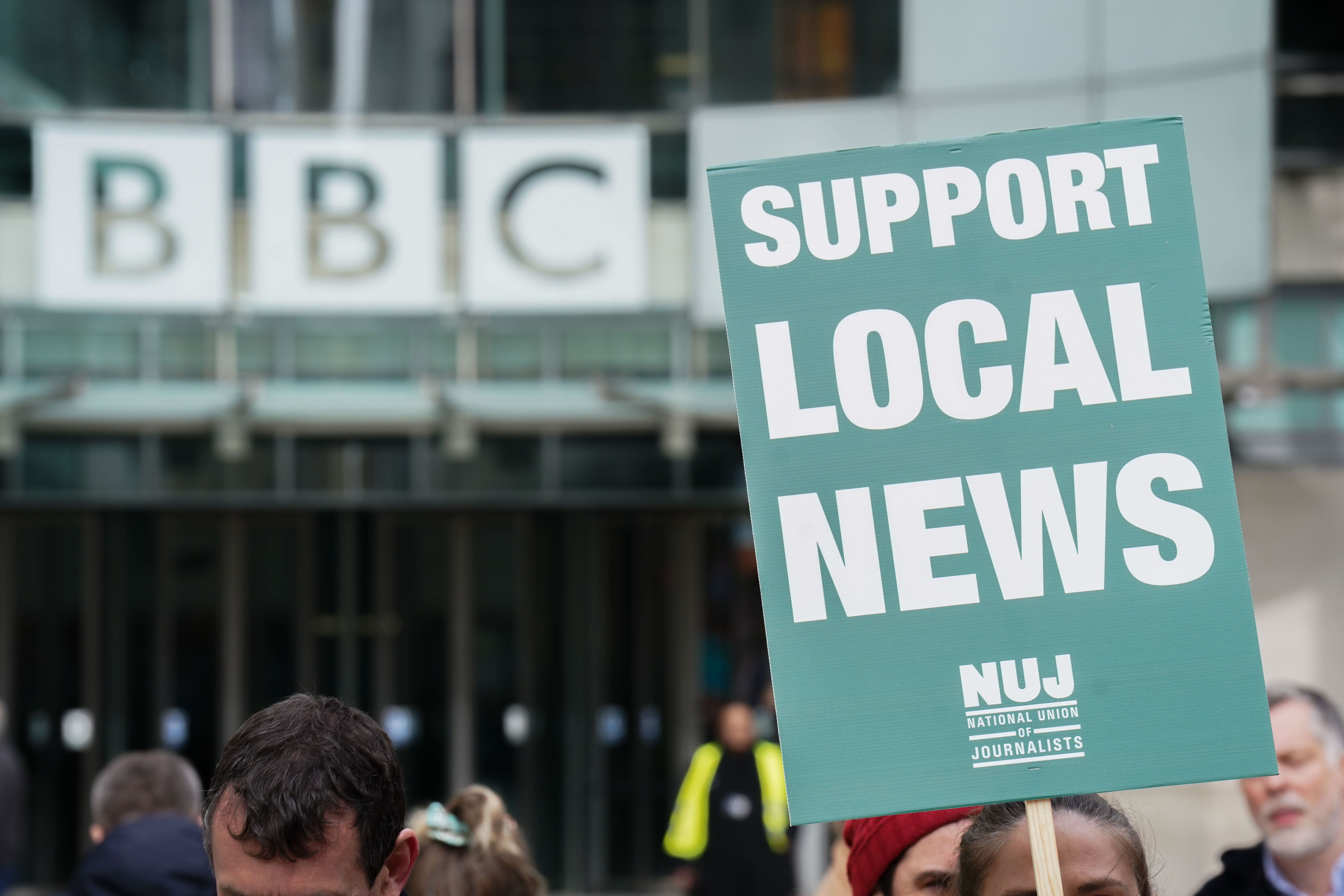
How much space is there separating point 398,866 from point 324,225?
9602mm

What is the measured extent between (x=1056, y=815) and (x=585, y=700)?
10259 mm

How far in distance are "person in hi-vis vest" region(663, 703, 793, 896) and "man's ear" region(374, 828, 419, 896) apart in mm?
6293

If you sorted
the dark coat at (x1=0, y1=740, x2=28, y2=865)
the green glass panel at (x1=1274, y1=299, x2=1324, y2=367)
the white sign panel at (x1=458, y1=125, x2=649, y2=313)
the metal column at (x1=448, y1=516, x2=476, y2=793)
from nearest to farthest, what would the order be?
the dark coat at (x1=0, y1=740, x2=28, y2=865) → the green glass panel at (x1=1274, y1=299, x2=1324, y2=367) → the white sign panel at (x1=458, y1=125, x2=649, y2=313) → the metal column at (x1=448, y1=516, x2=476, y2=793)

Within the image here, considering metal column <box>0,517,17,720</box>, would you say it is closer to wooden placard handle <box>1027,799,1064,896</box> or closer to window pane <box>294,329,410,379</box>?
window pane <box>294,329,410,379</box>

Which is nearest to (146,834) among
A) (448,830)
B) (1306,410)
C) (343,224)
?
(448,830)

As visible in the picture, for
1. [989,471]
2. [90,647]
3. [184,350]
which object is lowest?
[989,471]

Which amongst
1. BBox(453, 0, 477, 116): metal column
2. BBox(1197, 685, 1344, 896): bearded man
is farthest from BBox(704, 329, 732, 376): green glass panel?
BBox(1197, 685, 1344, 896): bearded man

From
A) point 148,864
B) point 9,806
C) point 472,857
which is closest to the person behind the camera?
point 472,857

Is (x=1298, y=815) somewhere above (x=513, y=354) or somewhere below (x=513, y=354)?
below

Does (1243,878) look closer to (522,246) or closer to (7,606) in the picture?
(522,246)

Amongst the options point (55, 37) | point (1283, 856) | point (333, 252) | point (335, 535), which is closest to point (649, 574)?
point (335, 535)

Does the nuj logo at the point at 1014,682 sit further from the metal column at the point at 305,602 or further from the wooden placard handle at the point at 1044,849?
the metal column at the point at 305,602

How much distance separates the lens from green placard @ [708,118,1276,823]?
2.17 metres

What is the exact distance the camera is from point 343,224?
435 inches
